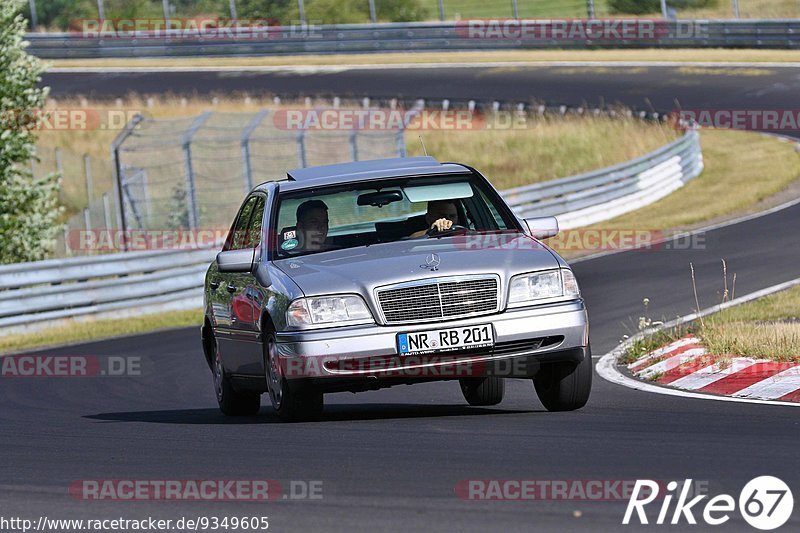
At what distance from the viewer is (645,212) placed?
2866cm

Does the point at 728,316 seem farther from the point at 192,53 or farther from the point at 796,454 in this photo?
the point at 192,53

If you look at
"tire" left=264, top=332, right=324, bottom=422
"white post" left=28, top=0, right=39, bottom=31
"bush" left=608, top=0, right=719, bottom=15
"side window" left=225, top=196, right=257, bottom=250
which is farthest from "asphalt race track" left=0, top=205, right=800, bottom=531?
"white post" left=28, top=0, right=39, bottom=31

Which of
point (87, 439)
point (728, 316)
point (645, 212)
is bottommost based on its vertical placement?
point (645, 212)

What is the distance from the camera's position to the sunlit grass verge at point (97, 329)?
19250 mm

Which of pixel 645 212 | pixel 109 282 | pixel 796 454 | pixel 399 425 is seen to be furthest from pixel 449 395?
pixel 645 212

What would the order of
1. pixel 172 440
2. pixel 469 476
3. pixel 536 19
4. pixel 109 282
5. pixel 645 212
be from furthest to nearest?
pixel 536 19 → pixel 645 212 → pixel 109 282 → pixel 172 440 → pixel 469 476

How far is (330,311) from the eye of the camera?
8.62 meters

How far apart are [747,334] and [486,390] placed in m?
2.33

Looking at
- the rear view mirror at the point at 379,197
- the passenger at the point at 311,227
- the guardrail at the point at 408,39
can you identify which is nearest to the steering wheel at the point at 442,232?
the rear view mirror at the point at 379,197

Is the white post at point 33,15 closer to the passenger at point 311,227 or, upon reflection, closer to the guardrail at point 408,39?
the guardrail at point 408,39

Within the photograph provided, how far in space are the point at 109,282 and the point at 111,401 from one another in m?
9.21

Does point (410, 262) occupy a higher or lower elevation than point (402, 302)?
higher

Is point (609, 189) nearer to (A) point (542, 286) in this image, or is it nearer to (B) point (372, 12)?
(A) point (542, 286)

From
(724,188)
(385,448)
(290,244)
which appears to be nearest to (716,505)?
(385,448)
